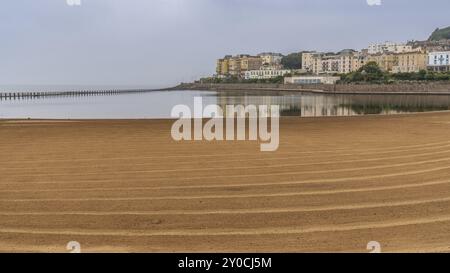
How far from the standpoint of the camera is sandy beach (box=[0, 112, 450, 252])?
389 cm

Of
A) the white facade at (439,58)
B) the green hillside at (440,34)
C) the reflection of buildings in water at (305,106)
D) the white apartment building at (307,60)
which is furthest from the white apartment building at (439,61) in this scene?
the reflection of buildings in water at (305,106)

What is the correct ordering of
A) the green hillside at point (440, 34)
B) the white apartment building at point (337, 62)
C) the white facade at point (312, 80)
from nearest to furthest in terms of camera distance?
the white facade at point (312, 80), the white apartment building at point (337, 62), the green hillside at point (440, 34)

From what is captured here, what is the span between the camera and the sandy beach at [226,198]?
3.89m

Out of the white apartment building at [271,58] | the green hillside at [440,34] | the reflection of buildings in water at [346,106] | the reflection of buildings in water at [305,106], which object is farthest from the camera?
the green hillside at [440,34]

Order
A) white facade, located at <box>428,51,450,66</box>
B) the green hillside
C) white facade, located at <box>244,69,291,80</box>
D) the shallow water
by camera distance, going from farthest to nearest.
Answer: the green hillside
white facade, located at <box>244,69,291,80</box>
white facade, located at <box>428,51,450,66</box>
the shallow water

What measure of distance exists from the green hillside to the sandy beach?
195 meters

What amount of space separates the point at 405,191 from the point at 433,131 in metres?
7.09

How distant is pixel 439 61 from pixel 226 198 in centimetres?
11833

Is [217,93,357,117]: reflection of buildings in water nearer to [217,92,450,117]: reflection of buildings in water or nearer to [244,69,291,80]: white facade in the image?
[217,92,450,117]: reflection of buildings in water

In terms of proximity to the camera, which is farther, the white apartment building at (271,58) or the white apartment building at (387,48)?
the white apartment building at (271,58)

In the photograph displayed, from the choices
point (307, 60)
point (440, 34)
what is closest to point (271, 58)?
point (307, 60)

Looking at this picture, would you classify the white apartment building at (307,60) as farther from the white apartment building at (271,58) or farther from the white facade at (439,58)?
the white facade at (439,58)

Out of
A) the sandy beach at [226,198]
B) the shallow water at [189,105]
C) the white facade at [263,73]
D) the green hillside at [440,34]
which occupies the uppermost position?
the green hillside at [440,34]

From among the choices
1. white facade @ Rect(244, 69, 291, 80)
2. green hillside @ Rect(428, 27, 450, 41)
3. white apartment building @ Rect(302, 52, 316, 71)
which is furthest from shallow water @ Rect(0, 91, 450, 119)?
green hillside @ Rect(428, 27, 450, 41)
